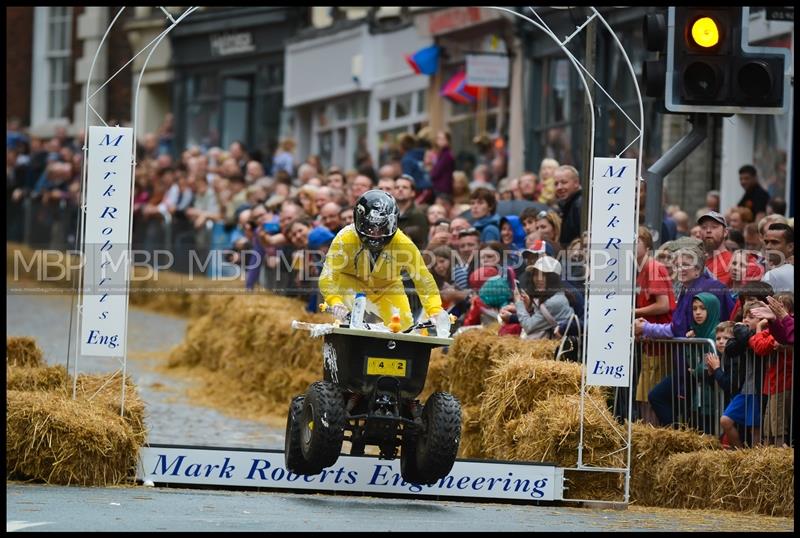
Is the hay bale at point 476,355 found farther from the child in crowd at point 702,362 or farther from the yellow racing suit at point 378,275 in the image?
the yellow racing suit at point 378,275

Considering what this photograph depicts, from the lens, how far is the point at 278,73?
41969 mm

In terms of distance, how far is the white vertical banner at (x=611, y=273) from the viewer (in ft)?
44.9

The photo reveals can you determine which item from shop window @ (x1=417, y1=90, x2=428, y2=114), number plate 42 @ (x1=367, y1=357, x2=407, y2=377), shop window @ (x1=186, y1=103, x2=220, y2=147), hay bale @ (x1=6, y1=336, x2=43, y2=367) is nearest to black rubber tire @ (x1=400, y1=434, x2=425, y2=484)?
number plate 42 @ (x1=367, y1=357, x2=407, y2=377)

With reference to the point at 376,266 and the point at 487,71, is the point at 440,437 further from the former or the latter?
the point at 487,71

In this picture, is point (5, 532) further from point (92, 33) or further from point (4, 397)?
point (92, 33)

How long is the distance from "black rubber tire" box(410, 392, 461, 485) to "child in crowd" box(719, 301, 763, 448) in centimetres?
239

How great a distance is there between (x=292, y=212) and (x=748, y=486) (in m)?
10.5

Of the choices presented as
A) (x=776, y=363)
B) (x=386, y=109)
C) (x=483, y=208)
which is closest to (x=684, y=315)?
(x=776, y=363)

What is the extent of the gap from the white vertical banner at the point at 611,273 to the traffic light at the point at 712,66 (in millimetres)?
1043

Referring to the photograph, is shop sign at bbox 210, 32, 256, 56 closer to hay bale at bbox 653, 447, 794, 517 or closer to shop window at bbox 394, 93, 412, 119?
shop window at bbox 394, 93, 412, 119

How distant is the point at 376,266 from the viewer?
536 inches

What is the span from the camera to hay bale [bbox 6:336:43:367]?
15.8 metres

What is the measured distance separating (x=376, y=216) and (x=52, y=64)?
37791 millimetres

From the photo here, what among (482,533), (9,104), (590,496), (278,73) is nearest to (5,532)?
(482,533)
